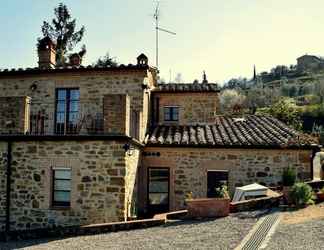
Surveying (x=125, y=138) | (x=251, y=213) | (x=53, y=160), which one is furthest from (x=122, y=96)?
(x=251, y=213)

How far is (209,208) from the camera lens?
1251 cm

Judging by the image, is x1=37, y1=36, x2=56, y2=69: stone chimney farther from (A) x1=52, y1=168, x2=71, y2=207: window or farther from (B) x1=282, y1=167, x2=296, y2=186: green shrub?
(B) x1=282, y1=167, x2=296, y2=186: green shrub

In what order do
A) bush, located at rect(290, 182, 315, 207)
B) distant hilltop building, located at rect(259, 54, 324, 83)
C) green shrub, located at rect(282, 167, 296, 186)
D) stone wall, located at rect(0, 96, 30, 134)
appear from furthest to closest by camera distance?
distant hilltop building, located at rect(259, 54, 324, 83), green shrub, located at rect(282, 167, 296, 186), stone wall, located at rect(0, 96, 30, 134), bush, located at rect(290, 182, 315, 207)

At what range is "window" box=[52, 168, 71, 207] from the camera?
13.4m

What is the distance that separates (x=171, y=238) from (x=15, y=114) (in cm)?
729

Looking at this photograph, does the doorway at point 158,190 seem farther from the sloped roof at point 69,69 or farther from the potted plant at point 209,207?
the sloped roof at point 69,69

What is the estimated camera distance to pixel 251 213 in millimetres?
12594

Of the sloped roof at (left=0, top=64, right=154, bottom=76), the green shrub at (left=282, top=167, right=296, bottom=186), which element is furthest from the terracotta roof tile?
the green shrub at (left=282, top=167, right=296, bottom=186)

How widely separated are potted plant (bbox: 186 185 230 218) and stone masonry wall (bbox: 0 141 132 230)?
2.23 m

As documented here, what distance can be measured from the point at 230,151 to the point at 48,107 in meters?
7.95

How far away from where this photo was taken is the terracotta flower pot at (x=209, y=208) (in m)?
12.4

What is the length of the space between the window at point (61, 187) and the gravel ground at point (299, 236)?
694 cm

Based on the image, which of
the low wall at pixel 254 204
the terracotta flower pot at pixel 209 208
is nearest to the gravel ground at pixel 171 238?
the terracotta flower pot at pixel 209 208

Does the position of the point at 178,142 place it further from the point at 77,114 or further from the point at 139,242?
the point at 139,242
